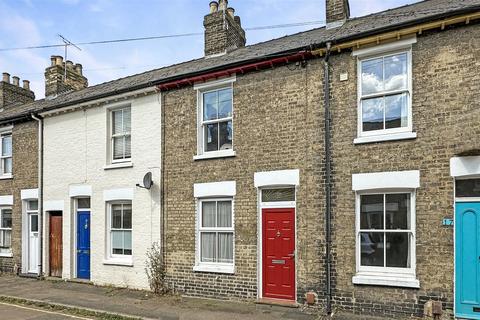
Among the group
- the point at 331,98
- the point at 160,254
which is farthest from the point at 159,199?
the point at 331,98

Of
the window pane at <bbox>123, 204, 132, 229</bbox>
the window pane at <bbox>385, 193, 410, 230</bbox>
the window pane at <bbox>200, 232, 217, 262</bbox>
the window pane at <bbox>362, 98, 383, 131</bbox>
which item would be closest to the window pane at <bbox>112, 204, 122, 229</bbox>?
the window pane at <bbox>123, 204, 132, 229</bbox>

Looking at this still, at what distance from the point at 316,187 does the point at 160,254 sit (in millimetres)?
4903

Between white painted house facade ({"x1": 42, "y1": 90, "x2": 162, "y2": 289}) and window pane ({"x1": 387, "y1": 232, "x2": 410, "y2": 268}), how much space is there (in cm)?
614

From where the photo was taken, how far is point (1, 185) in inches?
642

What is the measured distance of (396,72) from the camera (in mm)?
8930

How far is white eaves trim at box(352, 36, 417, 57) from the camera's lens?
8692mm

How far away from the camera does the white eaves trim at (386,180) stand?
8.45 meters

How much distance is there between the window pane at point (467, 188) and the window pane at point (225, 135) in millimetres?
5305

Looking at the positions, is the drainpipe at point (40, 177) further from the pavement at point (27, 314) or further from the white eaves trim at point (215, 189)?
the white eaves trim at point (215, 189)

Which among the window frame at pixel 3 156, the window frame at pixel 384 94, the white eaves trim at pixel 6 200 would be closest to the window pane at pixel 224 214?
the window frame at pixel 384 94

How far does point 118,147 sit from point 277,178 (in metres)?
5.77

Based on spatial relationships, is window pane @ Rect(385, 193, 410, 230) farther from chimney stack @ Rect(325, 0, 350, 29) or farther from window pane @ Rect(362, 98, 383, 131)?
chimney stack @ Rect(325, 0, 350, 29)

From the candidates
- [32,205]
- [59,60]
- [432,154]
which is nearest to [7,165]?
[32,205]

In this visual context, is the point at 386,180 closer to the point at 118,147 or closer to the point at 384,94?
the point at 384,94
